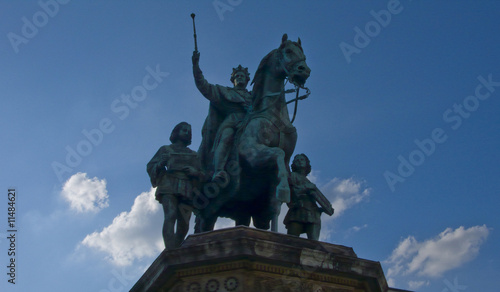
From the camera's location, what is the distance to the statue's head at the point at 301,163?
1212 centimetres

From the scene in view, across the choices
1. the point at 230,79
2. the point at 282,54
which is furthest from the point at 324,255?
the point at 230,79

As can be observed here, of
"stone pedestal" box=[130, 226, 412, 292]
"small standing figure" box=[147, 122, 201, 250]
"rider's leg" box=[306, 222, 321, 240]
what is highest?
"small standing figure" box=[147, 122, 201, 250]

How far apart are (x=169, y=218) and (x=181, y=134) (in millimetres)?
1628

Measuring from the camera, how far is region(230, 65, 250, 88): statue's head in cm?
1349

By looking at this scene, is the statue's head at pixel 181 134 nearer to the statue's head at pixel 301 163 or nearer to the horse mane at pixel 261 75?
the horse mane at pixel 261 75

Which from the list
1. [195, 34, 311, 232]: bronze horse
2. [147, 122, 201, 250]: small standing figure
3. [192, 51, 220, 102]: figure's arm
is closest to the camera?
[195, 34, 311, 232]: bronze horse

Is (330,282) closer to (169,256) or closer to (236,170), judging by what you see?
(169,256)

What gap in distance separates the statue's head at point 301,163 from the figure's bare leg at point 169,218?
2.19m

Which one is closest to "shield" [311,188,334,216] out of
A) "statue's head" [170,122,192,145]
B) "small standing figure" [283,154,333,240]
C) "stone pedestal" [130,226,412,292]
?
"small standing figure" [283,154,333,240]

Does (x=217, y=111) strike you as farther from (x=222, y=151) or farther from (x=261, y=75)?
(x=222, y=151)

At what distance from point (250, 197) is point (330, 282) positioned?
286cm

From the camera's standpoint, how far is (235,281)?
896 cm

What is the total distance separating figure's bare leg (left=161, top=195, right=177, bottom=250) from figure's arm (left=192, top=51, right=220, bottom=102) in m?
2.14

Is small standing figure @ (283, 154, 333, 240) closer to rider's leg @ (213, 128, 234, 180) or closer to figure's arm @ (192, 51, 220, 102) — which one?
rider's leg @ (213, 128, 234, 180)
